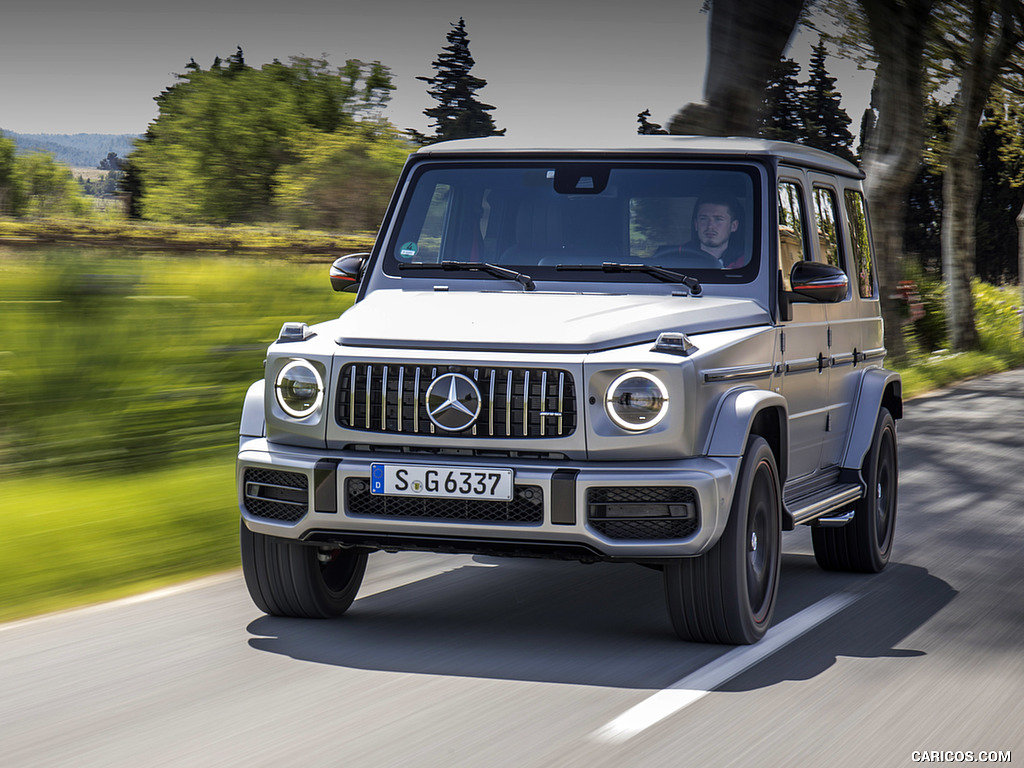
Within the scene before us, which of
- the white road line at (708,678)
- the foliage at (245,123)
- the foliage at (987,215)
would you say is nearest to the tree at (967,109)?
the white road line at (708,678)

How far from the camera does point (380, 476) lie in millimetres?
5367

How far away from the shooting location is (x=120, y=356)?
9.27 metres

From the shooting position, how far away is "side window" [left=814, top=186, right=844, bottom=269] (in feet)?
23.8

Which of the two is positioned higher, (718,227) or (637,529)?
(718,227)

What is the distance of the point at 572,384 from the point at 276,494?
1229 millimetres

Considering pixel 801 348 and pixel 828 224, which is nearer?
pixel 801 348

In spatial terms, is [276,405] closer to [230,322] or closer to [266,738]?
[266,738]

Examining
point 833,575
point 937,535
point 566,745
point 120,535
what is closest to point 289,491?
point 566,745

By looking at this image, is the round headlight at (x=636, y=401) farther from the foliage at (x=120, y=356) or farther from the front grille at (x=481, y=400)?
the foliage at (x=120, y=356)

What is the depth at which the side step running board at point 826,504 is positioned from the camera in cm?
625
